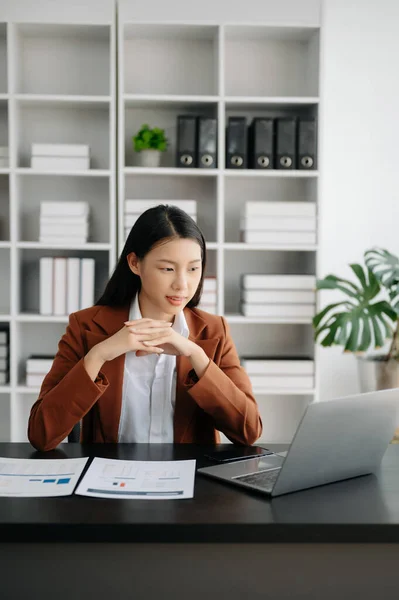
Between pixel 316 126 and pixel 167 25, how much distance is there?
0.89 m

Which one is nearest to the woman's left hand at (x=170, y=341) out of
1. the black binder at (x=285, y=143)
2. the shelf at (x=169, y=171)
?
the shelf at (x=169, y=171)

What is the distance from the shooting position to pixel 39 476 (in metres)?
1.38

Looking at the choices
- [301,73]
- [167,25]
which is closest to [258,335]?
[301,73]

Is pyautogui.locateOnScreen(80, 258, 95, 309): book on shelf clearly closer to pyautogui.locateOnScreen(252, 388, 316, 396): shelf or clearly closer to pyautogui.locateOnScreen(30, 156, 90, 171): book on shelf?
pyautogui.locateOnScreen(30, 156, 90, 171): book on shelf

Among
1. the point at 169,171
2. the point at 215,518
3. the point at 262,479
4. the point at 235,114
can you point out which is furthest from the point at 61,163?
the point at 215,518

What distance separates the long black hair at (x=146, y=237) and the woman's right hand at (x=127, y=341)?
21 cm

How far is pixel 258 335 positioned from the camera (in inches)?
154

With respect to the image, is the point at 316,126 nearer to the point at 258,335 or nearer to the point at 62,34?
the point at 258,335

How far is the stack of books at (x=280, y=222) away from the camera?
3.52 metres

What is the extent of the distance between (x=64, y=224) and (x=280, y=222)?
1.08 m

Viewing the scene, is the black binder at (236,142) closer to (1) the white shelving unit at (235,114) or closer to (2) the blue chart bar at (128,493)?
(1) the white shelving unit at (235,114)

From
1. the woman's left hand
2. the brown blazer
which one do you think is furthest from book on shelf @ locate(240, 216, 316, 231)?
the woman's left hand

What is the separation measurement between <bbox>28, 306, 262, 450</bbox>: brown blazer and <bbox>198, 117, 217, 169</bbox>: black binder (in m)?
1.69

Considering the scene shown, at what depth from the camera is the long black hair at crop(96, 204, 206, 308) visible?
180cm
